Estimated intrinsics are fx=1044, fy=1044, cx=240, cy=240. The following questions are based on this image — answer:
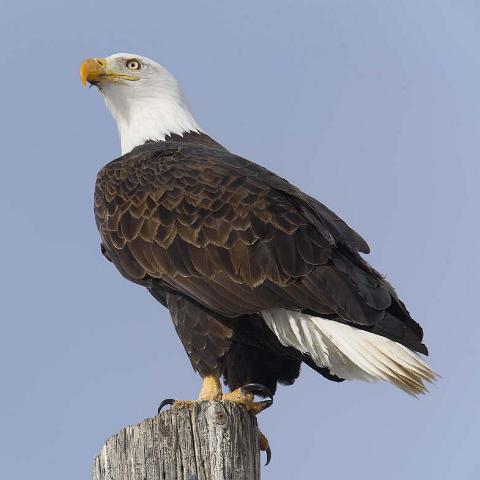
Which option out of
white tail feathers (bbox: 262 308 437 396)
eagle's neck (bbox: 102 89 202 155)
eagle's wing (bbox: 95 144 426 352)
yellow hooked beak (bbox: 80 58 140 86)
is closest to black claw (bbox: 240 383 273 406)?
white tail feathers (bbox: 262 308 437 396)

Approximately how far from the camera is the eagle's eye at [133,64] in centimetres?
740

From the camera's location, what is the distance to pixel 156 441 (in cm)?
436

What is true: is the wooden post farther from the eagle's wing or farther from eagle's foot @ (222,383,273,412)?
the eagle's wing

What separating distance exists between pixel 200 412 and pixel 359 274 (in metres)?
1.51

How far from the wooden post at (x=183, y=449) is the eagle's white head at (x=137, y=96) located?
3089 millimetres

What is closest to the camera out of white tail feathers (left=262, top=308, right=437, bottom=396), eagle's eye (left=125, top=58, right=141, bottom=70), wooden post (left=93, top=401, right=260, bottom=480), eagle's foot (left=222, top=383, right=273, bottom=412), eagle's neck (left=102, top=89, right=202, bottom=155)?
wooden post (left=93, top=401, right=260, bottom=480)

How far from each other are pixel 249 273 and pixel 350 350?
28.1 inches

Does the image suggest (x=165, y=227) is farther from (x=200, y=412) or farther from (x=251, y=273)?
(x=200, y=412)

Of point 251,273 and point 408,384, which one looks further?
point 251,273

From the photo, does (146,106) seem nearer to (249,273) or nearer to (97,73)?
(97,73)

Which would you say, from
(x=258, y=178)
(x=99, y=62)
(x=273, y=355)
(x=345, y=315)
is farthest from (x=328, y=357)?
(x=99, y=62)

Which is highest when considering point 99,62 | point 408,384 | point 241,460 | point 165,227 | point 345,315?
point 99,62

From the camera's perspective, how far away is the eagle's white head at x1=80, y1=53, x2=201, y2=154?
7.23 m

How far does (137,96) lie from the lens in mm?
7375
